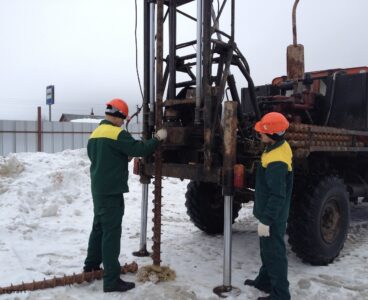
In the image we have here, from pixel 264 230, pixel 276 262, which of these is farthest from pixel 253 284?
pixel 264 230

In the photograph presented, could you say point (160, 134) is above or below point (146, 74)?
below

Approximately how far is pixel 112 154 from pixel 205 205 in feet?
8.11

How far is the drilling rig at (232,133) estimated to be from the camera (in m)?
4.36

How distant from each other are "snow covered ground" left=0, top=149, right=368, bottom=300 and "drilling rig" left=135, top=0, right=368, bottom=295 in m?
0.33

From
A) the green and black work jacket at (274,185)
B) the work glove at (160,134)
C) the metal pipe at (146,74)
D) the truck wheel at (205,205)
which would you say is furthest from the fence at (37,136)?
the green and black work jacket at (274,185)

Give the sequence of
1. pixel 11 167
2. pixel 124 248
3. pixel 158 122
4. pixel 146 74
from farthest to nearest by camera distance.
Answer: pixel 11 167 < pixel 124 248 < pixel 146 74 < pixel 158 122

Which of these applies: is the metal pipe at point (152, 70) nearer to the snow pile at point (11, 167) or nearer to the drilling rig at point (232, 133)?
the drilling rig at point (232, 133)

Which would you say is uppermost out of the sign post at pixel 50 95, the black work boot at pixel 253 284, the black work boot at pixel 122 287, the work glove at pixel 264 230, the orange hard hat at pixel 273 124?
the sign post at pixel 50 95

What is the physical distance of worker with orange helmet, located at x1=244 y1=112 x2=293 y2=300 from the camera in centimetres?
369

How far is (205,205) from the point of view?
627 cm

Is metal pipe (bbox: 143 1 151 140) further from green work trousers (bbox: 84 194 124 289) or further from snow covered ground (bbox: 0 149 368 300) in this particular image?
snow covered ground (bbox: 0 149 368 300)

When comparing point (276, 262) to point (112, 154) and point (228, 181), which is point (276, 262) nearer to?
point (228, 181)

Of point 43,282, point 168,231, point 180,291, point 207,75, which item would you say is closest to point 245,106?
point 168,231

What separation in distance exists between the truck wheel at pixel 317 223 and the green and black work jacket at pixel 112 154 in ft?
6.28
